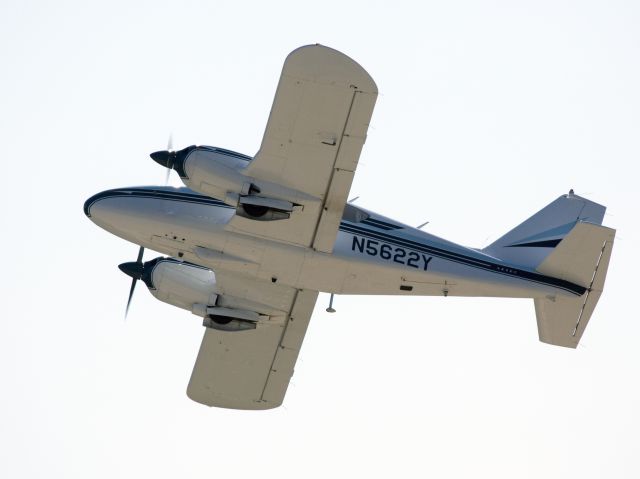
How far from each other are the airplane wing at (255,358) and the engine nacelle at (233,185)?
4.02 metres

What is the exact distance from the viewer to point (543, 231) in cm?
2927

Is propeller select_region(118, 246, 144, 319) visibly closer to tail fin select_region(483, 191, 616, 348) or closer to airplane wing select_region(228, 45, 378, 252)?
airplane wing select_region(228, 45, 378, 252)

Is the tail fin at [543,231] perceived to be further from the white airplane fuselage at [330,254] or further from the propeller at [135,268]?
the propeller at [135,268]

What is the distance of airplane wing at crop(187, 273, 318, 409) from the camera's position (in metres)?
30.0

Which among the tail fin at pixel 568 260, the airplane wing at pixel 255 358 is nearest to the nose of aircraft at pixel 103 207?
the airplane wing at pixel 255 358

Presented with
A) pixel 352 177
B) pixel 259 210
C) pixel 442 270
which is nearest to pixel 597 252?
pixel 442 270

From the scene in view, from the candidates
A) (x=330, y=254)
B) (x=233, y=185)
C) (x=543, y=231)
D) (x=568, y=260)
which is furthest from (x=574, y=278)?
(x=233, y=185)

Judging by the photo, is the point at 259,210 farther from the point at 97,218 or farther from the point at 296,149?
the point at 97,218

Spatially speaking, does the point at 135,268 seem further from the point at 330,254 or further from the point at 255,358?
the point at 330,254

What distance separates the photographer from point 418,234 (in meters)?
28.0

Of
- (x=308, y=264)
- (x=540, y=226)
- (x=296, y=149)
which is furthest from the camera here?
(x=540, y=226)

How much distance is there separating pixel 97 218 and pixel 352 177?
22.9 feet

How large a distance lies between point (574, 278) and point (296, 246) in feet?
23.5

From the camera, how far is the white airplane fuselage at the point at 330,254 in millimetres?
27469
